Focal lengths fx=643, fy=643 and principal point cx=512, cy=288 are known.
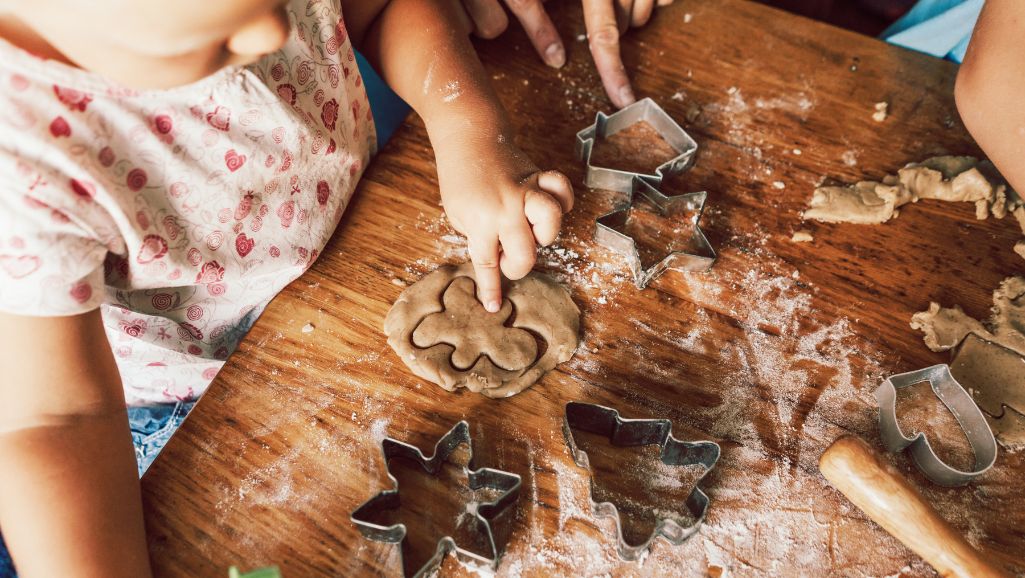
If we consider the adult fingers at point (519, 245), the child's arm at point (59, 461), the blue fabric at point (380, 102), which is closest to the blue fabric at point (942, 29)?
the adult fingers at point (519, 245)

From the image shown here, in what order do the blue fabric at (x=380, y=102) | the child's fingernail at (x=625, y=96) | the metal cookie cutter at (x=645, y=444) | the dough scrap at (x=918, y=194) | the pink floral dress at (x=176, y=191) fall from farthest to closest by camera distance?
the blue fabric at (x=380, y=102) → the child's fingernail at (x=625, y=96) → the dough scrap at (x=918, y=194) → the metal cookie cutter at (x=645, y=444) → the pink floral dress at (x=176, y=191)

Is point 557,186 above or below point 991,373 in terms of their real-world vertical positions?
above

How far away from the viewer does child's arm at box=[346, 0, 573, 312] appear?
837 millimetres

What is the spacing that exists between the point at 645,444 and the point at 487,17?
0.73m

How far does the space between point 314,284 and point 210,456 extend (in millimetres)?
251

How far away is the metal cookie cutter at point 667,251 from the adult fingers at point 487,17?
1.25 ft

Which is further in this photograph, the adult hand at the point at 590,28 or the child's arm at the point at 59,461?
the adult hand at the point at 590,28

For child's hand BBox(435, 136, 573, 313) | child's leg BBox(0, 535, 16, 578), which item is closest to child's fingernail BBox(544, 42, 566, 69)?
child's hand BBox(435, 136, 573, 313)

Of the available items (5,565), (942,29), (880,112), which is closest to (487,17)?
(880,112)

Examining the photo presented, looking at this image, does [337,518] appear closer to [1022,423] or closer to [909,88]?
[1022,423]

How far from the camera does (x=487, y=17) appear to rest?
3.53ft

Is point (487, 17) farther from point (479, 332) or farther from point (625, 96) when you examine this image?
point (479, 332)

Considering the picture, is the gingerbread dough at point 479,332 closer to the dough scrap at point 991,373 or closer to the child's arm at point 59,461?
the child's arm at point 59,461

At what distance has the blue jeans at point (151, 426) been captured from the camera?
3.19 ft
